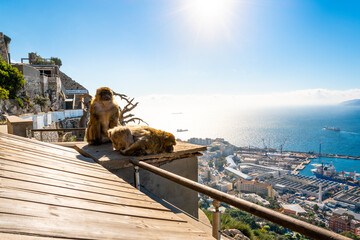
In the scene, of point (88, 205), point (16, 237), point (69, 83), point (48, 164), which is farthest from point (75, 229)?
point (69, 83)

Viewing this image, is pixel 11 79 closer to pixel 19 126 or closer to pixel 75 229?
pixel 19 126

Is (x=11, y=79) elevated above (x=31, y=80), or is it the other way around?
(x=31, y=80)

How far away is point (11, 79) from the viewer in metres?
23.8

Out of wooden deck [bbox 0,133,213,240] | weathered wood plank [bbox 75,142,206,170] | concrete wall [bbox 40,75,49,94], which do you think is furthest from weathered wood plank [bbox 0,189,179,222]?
concrete wall [bbox 40,75,49,94]

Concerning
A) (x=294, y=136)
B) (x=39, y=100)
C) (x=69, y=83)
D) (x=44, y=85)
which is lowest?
(x=294, y=136)

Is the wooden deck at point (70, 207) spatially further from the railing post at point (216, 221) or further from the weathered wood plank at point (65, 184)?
the railing post at point (216, 221)

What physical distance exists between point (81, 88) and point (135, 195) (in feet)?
179

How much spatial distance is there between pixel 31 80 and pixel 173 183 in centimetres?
3107

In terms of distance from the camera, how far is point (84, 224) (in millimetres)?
1221

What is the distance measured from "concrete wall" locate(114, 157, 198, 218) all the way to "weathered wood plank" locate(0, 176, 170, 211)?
164 cm

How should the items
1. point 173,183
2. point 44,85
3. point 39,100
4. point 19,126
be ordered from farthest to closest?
point 44,85
point 39,100
point 19,126
point 173,183

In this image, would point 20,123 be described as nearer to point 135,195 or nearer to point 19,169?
point 19,169

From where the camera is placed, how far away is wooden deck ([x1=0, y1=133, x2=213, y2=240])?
1.06m

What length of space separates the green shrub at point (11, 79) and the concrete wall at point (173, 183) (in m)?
26.6
